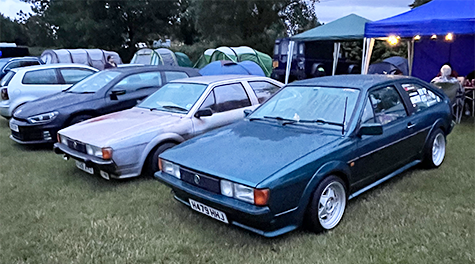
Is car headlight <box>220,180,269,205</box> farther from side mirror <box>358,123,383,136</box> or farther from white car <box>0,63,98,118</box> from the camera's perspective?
white car <box>0,63,98,118</box>

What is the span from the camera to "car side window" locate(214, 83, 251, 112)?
5371 mm

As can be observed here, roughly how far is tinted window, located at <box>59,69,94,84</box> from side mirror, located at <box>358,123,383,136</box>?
23.1 feet

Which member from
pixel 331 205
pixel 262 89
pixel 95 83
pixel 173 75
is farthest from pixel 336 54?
pixel 331 205

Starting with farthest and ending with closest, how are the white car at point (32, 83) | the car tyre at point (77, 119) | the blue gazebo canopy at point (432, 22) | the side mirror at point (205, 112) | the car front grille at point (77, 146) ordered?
the white car at point (32, 83)
the blue gazebo canopy at point (432, 22)
the car tyre at point (77, 119)
the side mirror at point (205, 112)
the car front grille at point (77, 146)

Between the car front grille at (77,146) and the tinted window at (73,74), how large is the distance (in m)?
4.07

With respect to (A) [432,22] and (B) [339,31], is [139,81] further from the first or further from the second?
(B) [339,31]

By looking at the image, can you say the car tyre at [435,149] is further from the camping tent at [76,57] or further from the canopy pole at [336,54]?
the camping tent at [76,57]

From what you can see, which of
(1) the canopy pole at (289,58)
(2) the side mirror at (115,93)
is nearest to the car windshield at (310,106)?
(2) the side mirror at (115,93)

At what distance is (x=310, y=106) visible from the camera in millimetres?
4086

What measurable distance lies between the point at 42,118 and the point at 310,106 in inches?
181

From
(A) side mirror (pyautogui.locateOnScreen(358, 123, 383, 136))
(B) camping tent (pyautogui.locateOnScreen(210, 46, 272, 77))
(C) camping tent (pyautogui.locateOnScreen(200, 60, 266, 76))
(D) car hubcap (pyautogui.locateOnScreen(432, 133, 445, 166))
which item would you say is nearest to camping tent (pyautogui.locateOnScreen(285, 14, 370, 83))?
(C) camping tent (pyautogui.locateOnScreen(200, 60, 266, 76))

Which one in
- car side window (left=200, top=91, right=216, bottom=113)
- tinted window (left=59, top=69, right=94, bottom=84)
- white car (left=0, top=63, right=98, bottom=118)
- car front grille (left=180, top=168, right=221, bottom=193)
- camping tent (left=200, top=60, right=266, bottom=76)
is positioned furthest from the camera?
camping tent (left=200, top=60, right=266, bottom=76)

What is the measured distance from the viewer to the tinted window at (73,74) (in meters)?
8.48

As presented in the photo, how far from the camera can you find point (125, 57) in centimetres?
3083
